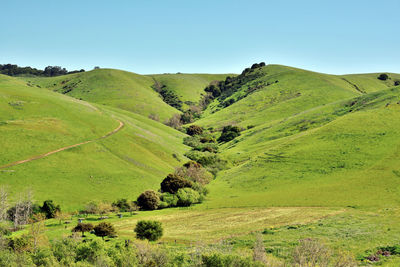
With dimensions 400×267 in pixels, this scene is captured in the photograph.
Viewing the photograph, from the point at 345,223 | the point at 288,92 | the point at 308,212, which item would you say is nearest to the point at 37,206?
the point at 308,212

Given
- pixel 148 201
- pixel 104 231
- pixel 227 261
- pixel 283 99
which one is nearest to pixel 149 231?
pixel 104 231

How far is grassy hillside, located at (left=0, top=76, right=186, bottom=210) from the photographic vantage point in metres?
58.1

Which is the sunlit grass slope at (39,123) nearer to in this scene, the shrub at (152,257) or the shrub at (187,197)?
the shrub at (187,197)

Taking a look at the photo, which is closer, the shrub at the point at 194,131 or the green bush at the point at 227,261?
the green bush at the point at 227,261

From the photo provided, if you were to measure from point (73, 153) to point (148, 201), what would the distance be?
978 inches

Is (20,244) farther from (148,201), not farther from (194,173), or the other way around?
(194,173)

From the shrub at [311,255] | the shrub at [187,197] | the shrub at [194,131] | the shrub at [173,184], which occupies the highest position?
the shrub at [194,131]

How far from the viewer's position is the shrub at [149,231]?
37369 millimetres

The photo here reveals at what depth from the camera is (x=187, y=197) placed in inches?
2293

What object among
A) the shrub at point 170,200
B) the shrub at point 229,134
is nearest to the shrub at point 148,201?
the shrub at point 170,200

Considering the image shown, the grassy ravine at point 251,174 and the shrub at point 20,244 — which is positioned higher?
the grassy ravine at point 251,174

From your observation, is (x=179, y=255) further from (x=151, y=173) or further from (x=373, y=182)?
(x=151, y=173)

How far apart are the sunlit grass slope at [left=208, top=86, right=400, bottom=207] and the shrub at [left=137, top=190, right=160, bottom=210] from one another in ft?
31.9

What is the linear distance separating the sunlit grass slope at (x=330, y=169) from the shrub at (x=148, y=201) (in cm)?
973
